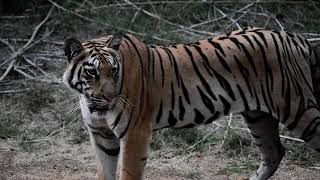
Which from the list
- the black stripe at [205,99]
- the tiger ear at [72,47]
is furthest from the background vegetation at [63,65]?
the tiger ear at [72,47]

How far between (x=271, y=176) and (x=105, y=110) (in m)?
1.91

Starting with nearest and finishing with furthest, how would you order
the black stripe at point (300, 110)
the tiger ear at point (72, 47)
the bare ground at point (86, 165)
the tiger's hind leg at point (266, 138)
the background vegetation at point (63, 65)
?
1. the tiger ear at point (72, 47)
2. the black stripe at point (300, 110)
3. the tiger's hind leg at point (266, 138)
4. the bare ground at point (86, 165)
5. the background vegetation at point (63, 65)

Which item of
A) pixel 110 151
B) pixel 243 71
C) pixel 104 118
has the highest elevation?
pixel 243 71

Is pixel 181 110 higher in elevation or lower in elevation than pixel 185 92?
lower

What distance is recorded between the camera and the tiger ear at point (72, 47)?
4.27 m

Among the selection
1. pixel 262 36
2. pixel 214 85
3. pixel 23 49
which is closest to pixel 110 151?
pixel 214 85

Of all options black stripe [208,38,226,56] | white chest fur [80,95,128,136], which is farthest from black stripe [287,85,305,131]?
white chest fur [80,95,128,136]

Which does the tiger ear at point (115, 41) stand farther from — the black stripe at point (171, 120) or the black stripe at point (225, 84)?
the black stripe at point (225, 84)

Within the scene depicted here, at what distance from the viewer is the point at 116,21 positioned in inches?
364

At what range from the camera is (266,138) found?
527 cm

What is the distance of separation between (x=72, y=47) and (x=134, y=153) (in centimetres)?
84

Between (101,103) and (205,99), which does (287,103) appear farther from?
(101,103)

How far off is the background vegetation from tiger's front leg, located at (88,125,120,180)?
3.80ft

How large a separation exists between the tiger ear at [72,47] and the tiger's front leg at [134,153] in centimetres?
66
